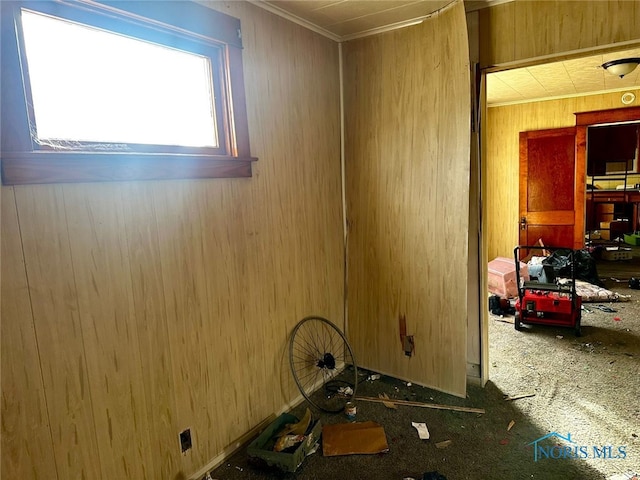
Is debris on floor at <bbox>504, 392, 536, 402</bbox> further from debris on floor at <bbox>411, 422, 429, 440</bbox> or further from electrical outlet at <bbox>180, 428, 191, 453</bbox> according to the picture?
electrical outlet at <bbox>180, 428, 191, 453</bbox>

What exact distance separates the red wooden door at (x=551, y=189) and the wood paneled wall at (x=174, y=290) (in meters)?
3.86

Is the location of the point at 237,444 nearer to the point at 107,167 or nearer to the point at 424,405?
the point at 424,405

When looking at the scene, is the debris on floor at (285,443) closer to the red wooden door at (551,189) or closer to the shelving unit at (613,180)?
the red wooden door at (551,189)

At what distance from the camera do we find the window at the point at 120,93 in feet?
4.58

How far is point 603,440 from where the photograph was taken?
7.18 feet

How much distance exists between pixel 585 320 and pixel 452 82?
289 centimetres

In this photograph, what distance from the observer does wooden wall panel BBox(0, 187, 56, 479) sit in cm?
138

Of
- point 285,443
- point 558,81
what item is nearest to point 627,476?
point 285,443

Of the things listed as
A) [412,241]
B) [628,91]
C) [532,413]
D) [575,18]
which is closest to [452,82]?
[575,18]

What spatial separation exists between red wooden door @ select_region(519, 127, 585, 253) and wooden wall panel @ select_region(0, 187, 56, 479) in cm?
583

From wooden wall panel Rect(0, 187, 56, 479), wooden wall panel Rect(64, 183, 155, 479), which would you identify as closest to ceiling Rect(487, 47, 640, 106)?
wooden wall panel Rect(64, 183, 155, 479)

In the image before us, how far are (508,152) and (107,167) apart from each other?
5566mm

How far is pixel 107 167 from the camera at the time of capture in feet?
5.30

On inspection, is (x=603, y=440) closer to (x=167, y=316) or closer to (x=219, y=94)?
(x=167, y=316)
